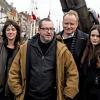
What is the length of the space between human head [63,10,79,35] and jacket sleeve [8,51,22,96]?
766 millimetres

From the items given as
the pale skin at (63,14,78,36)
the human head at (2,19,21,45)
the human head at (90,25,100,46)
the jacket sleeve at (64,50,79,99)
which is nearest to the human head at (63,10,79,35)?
the pale skin at (63,14,78,36)

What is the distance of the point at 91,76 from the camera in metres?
5.18

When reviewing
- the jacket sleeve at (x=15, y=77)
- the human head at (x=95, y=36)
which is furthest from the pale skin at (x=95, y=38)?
the jacket sleeve at (x=15, y=77)

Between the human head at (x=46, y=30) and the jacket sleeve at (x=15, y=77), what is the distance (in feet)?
1.50

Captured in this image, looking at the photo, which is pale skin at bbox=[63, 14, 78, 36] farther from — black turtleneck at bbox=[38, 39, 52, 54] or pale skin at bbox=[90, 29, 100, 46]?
black turtleneck at bbox=[38, 39, 52, 54]

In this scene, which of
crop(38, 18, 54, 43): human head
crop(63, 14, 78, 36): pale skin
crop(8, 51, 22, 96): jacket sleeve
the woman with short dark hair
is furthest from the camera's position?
the woman with short dark hair

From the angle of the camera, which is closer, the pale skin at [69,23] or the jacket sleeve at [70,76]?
the jacket sleeve at [70,76]

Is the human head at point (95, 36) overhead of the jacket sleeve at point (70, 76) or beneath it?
overhead

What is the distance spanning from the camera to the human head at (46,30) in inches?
197

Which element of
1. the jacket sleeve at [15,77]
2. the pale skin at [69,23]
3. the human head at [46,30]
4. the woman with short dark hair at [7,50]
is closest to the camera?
the human head at [46,30]

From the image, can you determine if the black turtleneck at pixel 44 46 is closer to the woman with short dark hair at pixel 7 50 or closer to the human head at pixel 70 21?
the human head at pixel 70 21

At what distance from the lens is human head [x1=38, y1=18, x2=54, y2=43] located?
4992mm

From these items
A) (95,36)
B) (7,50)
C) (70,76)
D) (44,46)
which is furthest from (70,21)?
(7,50)

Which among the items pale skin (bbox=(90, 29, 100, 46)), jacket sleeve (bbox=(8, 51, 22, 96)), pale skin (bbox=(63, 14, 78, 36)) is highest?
pale skin (bbox=(63, 14, 78, 36))
